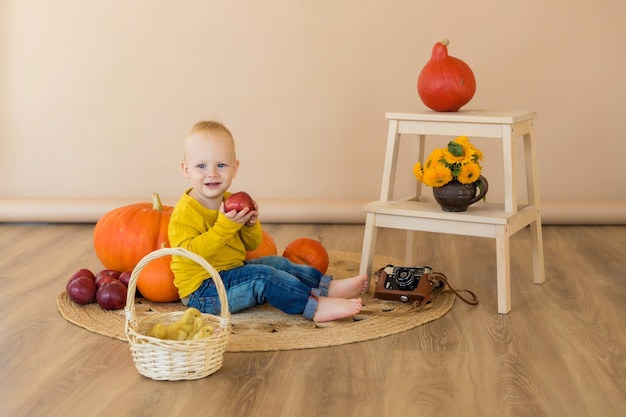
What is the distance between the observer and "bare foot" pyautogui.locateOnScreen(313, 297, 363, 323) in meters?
2.42

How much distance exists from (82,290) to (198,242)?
0.45 metres

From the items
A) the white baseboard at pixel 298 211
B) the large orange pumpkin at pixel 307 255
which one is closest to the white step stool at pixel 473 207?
the large orange pumpkin at pixel 307 255

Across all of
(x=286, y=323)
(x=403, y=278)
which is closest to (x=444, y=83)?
(x=403, y=278)

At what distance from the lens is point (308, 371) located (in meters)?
2.05

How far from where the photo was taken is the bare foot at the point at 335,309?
95.2 inches

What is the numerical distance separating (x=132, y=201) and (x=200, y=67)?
713 mm

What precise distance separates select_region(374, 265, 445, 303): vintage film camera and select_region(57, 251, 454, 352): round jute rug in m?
0.03

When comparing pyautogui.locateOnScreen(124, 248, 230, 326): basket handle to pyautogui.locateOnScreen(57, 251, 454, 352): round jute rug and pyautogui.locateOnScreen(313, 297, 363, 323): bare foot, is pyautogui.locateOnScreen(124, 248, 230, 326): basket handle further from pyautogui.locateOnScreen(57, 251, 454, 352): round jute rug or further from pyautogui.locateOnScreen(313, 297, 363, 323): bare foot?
pyautogui.locateOnScreen(313, 297, 363, 323): bare foot

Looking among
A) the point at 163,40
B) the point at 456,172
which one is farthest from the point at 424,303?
the point at 163,40

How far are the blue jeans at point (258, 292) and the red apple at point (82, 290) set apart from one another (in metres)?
0.34

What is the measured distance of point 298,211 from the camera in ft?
12.7

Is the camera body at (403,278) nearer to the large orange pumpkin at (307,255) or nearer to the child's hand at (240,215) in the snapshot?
the large orange pumpkin at (307,255)

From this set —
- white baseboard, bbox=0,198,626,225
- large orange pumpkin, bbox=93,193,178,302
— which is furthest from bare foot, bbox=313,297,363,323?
white baseboard, bbox=0,198,626,225

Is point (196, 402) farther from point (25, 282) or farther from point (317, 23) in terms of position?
point (317, 23)
